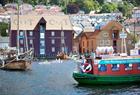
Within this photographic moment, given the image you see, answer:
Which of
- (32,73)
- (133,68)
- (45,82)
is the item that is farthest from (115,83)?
(32,73)

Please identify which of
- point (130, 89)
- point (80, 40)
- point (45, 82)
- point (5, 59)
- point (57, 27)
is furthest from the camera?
point (80, 40)

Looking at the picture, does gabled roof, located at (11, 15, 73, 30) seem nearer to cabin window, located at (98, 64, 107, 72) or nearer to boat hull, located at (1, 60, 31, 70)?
boat hull, located at (1, 60, 31, 70)

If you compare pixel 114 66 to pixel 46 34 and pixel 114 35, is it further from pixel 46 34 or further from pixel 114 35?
pixel 114 35

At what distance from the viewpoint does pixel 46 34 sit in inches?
5217

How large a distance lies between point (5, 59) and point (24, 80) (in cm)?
2423

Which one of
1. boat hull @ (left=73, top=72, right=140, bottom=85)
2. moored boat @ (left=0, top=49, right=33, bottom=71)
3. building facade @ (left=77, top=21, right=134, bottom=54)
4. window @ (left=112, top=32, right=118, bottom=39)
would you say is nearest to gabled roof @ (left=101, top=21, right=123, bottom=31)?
building facade @ (left=77, top=21, right=134, bottom=54)

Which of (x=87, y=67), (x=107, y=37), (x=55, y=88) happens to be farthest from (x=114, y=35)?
(x=55, y=88)

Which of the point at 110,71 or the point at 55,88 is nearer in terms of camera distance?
the point at 55,88

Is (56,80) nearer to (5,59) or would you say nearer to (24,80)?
(24,80)

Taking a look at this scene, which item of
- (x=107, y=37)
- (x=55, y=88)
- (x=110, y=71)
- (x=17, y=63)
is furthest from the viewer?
(x=107, y=37)

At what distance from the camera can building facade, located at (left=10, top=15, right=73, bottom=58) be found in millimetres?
131250

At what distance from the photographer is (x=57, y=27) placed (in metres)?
132

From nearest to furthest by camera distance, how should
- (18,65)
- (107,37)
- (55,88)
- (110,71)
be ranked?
(55,88) → (110,71) → (18,65) → (107,37)

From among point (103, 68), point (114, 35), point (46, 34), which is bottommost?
point (103, 68)
